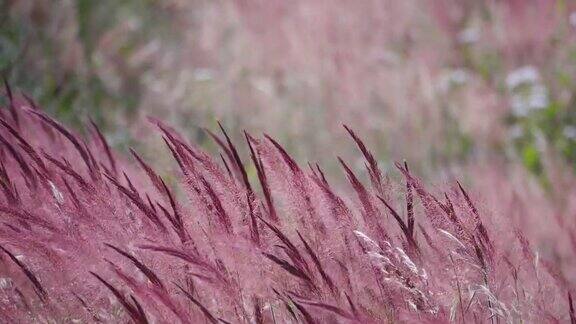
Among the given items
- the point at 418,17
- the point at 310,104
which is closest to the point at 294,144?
the point at 310,104

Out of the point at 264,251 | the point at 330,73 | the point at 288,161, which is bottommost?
the point at 264,251

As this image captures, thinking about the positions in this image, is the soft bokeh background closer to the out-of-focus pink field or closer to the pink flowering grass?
the out-of-focus pink field

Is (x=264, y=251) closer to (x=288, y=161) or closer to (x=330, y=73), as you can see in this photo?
(x=288, y=161)

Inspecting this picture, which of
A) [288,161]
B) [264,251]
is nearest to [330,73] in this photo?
[288,161]

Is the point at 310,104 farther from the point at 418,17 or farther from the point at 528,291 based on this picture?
the point at 528,291

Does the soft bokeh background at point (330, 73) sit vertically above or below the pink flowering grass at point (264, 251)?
above

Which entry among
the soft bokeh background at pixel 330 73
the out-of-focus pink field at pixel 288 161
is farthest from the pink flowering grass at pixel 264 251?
the soft bokeh background at pixel 330 73

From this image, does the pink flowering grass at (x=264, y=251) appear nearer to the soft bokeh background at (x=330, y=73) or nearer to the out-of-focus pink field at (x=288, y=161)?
the out-of-focus pink field at (x=288, y=161)

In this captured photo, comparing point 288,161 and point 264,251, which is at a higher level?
point 288,161
